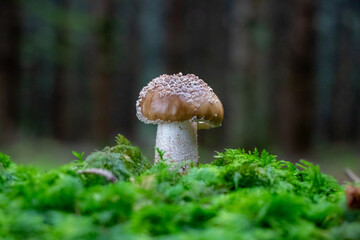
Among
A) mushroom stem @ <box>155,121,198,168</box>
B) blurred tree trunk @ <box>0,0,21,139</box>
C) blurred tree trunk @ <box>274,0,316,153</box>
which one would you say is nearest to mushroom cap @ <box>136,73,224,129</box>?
mushroom stem @ <box>155,121,198,168</box>

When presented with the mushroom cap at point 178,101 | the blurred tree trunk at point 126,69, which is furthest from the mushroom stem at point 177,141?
the blurred tree trunk at point 126,69

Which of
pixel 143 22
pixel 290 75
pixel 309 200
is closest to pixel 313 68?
pixel 290 75

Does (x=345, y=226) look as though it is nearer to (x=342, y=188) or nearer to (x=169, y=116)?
(x=342, y=188)

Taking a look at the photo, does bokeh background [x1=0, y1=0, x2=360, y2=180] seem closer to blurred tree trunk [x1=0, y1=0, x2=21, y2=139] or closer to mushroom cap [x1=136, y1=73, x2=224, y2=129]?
blurred tree trunk [x1=0, y1=0, x2=21, y2=139]

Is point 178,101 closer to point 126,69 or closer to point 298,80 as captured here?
point 298,80

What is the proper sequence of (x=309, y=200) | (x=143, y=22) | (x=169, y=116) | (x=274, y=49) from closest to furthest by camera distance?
1. (x=309, y=200)
2. (x=169, y=116)
3. (x=274, y=49)
4. (x=143, y=22)

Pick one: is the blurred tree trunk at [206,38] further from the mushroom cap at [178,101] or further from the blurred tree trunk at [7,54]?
the mushroom cap at [178,101]

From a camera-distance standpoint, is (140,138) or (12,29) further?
(140,138)
